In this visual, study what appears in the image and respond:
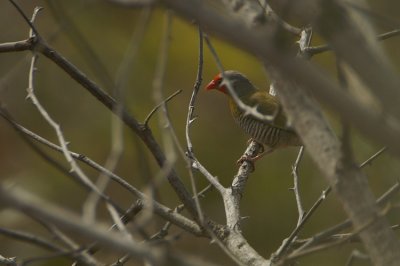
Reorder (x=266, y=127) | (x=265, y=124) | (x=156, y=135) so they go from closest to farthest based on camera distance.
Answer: (x=265, y=124) < (x=266, y=127) < (x=156, y=135)

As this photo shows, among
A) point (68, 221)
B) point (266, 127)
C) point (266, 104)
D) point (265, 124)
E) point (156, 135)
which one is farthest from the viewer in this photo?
point (156, 135)

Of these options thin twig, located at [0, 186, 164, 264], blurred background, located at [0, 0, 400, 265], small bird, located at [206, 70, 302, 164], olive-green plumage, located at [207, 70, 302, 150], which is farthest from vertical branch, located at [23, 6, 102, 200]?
blurred background, located at [0, 0, 400, 265]

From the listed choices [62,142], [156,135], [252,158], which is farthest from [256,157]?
[156,135]

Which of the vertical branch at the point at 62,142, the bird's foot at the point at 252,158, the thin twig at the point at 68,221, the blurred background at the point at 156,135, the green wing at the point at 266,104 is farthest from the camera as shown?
the blurred background at the point at 156,135

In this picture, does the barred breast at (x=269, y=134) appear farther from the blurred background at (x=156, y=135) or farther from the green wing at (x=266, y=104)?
the blurred background at (x=156, y=135)

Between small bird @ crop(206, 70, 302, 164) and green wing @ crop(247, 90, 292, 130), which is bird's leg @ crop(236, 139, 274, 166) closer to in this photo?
small bird @ crop(206, 70, 302, 164)

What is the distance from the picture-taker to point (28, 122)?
1128 centimetres

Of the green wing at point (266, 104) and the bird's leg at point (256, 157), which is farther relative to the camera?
the green wing at point (266, 104)

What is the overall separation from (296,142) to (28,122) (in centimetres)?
561

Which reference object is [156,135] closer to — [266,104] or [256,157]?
[266,104]

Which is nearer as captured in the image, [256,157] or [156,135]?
[256,157]

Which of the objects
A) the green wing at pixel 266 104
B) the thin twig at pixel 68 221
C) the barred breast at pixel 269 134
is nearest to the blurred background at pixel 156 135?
the green wing at pixel 266 104

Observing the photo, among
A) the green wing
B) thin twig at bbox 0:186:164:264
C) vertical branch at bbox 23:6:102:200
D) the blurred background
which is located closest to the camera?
thin twig at bbox 0:186:164:264

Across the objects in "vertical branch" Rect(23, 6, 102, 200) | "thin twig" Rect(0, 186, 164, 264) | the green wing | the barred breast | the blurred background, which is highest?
"thin twig" Rect(0, 186, 164, 264)
